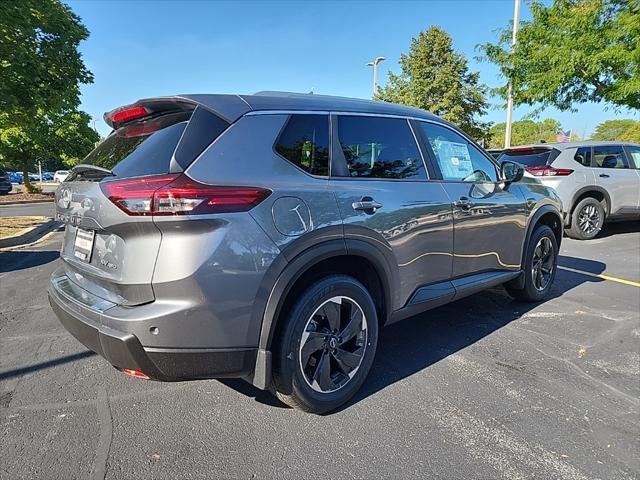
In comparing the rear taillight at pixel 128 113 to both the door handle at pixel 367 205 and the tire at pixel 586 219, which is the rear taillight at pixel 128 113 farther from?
the tire at pixel 586 219

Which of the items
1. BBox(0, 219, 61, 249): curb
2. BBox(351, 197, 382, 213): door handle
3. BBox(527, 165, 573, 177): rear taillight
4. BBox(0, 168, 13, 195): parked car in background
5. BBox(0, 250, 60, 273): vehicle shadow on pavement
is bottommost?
BBox(0, 250, 60, 273): vehicle shadow on pavement

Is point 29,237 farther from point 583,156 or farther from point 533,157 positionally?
point 583,156

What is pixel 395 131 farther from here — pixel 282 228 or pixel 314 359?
pixel 314 359

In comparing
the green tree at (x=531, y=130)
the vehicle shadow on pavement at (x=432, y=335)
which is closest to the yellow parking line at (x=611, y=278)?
the vehicle shadow on pavement at (x=432, y=335)

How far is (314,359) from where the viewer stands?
266cm

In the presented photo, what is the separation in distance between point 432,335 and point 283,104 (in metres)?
2.50

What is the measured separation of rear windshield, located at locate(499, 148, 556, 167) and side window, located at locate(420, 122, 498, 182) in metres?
4.79

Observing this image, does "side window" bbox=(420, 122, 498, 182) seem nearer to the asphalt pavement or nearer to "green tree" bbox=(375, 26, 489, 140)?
the asphalt pavement

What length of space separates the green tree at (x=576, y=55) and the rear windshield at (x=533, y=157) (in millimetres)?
4203

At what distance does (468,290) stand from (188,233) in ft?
8.22

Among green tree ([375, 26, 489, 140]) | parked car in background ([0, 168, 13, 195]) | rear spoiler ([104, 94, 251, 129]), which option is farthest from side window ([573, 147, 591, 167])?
parked car in background ([0, 168, 13, 195])

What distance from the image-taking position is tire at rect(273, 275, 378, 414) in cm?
247

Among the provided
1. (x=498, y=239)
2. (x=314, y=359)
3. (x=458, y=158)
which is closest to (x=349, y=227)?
(x=314, y=359)

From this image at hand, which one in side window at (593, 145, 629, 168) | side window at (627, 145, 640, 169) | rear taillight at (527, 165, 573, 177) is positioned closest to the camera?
rear taillight at (527, 165, 573, 177)
